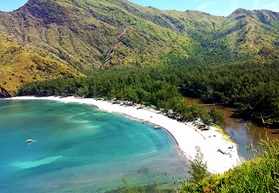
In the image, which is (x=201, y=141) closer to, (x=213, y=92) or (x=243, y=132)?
(x=243, y=132)

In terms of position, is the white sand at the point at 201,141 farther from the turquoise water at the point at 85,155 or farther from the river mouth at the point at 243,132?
the turquoise water at the point at 85,155

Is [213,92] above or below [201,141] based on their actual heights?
above

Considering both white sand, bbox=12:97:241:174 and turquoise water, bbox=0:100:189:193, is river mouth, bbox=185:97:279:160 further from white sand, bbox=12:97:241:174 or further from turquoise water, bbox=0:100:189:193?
turquoise water, bbox=0:100:189:193

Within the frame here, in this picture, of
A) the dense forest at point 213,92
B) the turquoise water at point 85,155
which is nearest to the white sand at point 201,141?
the turquoise water at point 85,155

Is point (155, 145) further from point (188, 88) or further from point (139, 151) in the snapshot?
point (188, 88)

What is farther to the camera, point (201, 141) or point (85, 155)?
point (85, 155)

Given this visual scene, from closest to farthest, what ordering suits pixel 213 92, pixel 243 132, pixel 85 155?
1. pixel 85 155
2. pixel 243 132
3. pixel 213 92

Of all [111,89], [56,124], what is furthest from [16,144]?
[111,89]

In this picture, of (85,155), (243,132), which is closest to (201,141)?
(243,132)

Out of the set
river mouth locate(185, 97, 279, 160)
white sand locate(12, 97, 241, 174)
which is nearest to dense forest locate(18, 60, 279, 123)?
river mouth locate(185, 97, 279, 160)
